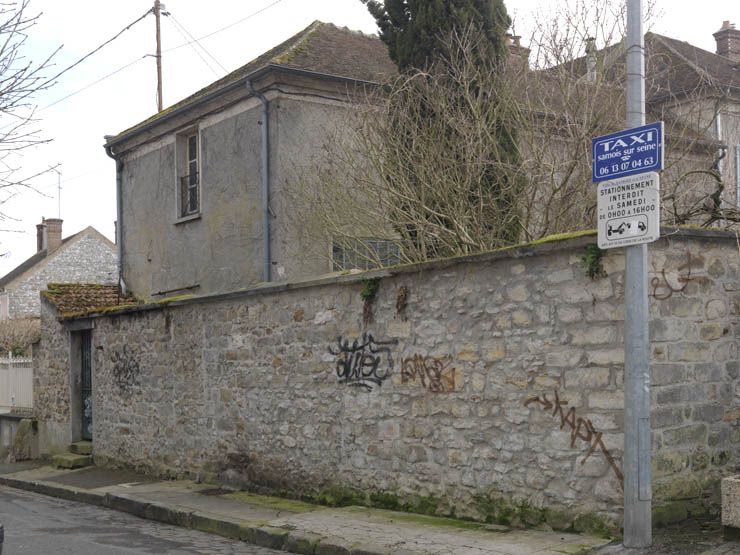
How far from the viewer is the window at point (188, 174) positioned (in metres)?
18.3

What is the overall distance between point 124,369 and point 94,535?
18.4ft

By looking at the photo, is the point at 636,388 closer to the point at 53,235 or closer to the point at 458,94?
the point at 458,94

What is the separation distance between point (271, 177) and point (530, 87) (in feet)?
17.1

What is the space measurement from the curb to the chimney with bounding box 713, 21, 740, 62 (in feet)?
69.1

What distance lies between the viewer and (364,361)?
33.4ft

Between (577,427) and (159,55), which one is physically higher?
(159,55)

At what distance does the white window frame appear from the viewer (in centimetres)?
1823

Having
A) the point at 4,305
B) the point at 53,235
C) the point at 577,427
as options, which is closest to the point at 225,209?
the point at 577,427

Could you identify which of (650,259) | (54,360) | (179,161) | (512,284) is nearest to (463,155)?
(512,284)

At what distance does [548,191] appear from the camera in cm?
1201

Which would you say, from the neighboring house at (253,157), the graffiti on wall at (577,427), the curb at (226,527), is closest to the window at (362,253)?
the neighboring house at (253,157)

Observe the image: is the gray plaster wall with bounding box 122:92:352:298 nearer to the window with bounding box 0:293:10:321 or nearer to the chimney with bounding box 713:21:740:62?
the chimney with bounding box 713:21:740:62

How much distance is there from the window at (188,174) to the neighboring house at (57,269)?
30.5 meters

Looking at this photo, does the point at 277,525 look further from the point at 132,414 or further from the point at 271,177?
the point at 271,177
